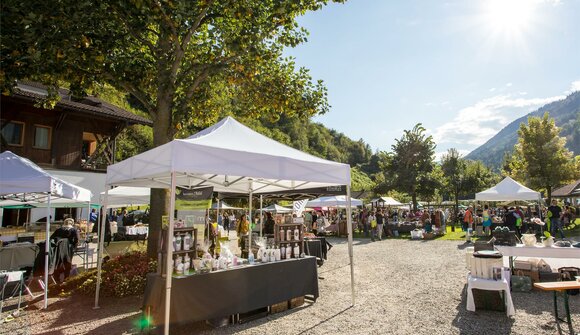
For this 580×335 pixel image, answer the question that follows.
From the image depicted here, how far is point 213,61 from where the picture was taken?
888cm

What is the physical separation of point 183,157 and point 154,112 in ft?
15.8

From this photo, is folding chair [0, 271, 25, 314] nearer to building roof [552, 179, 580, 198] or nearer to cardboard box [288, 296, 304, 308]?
cardboard box [288, 296, 304, 308]

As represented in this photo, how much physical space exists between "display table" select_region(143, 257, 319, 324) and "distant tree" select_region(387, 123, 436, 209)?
25816 mm

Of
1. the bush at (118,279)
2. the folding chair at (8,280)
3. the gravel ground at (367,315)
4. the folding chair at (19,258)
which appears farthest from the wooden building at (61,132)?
the gravel ground at (367,315)

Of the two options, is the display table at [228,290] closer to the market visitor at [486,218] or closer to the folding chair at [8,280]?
the folding chair at [8,280]

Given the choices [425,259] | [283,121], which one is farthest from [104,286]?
[283,121]

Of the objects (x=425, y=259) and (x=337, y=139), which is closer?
(x=425, y=259)

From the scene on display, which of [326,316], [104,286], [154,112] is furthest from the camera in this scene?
[154,112]

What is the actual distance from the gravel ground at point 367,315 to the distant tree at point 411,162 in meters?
22.7

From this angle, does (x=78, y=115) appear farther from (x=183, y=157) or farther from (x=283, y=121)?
(x=283, y=121)

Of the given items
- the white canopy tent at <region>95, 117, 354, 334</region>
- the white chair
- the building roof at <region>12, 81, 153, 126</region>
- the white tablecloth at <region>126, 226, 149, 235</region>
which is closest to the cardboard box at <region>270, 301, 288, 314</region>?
the white canopy tent at <region>95, 117, 354, 334</region>

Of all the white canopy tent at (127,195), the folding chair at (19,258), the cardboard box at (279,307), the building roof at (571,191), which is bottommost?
the cardboard box at (279,307)

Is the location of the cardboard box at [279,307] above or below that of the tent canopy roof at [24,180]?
below

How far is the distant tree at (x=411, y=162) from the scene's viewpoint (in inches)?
1186
